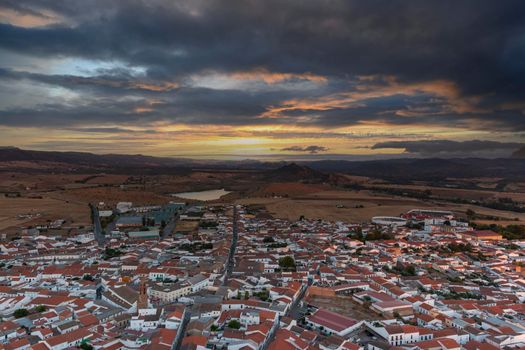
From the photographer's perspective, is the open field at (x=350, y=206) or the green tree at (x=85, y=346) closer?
the green tree at (x=85, y=346)

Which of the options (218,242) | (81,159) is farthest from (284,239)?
(81,159)

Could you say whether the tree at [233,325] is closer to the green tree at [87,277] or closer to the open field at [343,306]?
the open field at [343,306]

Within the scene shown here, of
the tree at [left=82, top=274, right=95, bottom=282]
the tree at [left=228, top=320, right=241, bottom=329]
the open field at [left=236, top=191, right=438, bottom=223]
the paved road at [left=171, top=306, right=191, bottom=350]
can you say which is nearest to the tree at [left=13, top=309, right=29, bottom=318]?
the tree at [left=82, top=274, right=95, bottom=282]

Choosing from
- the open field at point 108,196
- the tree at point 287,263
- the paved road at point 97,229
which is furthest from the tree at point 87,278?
the open field at point 108,196

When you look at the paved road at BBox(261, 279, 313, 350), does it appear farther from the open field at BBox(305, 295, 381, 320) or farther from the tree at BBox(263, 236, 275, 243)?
the tree at BBox(263, 236, 275, 243)

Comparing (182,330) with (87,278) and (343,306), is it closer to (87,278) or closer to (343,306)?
(343,306)
